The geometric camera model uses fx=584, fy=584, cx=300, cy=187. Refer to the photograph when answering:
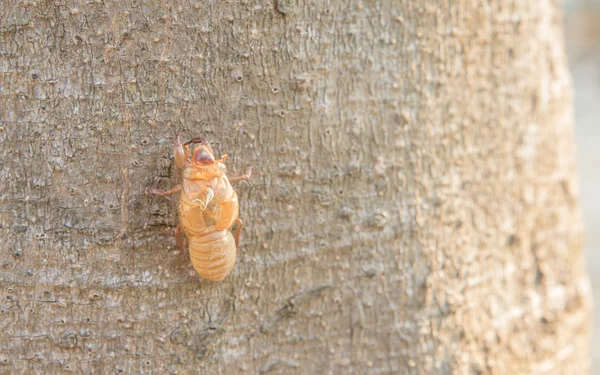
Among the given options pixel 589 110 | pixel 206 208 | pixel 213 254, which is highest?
pixel 589 110

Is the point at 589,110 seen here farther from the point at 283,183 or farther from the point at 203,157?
the point at 203,157

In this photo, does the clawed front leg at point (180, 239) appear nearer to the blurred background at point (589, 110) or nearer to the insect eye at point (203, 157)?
the insect eye at point (203, 157)

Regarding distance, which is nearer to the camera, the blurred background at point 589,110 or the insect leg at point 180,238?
the insect leg at point 180,238

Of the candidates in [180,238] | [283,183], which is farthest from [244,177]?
[180,238]

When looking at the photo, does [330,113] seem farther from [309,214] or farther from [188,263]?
[188,263]

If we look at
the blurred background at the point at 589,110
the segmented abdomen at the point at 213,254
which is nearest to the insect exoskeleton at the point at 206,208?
the segmented abdomen at the point at 213,254

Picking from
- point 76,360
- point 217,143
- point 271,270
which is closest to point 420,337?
point 271,270
